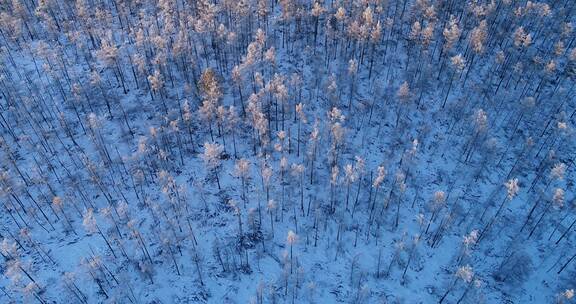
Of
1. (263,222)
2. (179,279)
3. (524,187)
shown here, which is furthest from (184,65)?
(524,187)

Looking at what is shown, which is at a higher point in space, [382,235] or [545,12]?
[545,12]

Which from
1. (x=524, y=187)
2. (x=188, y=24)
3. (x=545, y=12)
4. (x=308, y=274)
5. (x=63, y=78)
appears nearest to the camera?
(x=308, y=274)

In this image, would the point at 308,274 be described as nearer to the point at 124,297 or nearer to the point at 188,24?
the point at 124,297

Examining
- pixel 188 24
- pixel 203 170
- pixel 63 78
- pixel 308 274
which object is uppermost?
pixel 188 24

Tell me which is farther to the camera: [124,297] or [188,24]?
[188,24]

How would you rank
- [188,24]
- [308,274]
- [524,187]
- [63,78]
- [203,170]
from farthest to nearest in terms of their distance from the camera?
[188,24], [63,78], [524,187], [203,170], [308,274]

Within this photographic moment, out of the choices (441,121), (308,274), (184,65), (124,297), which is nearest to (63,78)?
(184,65)
